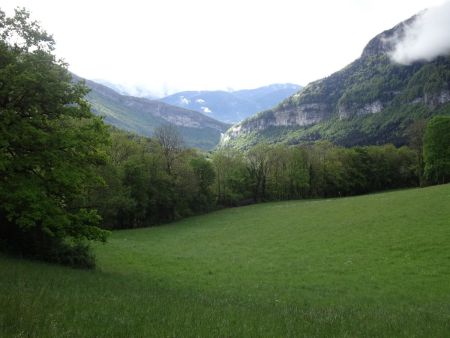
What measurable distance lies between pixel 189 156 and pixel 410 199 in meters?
48.4

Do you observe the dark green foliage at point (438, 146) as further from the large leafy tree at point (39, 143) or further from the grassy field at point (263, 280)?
the large leafy tree at point (39, 143)

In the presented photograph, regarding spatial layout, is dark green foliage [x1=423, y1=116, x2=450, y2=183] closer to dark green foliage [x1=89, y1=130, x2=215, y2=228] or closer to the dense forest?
the dense forest

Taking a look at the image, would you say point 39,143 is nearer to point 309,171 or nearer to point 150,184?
point 150,184

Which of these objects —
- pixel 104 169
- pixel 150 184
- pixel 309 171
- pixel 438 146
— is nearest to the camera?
pixel 104 169

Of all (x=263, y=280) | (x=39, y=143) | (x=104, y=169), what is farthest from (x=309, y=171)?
(x=39, y=143)

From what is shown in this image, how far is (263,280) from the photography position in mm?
27625

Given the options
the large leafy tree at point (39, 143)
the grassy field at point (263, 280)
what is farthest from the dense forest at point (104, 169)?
the grassy field at point (263, 280)

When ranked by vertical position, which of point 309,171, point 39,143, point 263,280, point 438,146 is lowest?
point 263,280

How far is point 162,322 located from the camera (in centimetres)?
958

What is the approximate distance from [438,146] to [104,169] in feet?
253

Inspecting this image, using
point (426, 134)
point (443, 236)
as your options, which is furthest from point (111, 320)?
point (426, 134)

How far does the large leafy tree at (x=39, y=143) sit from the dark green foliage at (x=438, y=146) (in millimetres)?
88897

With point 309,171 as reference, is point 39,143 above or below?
below

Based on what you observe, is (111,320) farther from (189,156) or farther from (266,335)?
(189,156)
